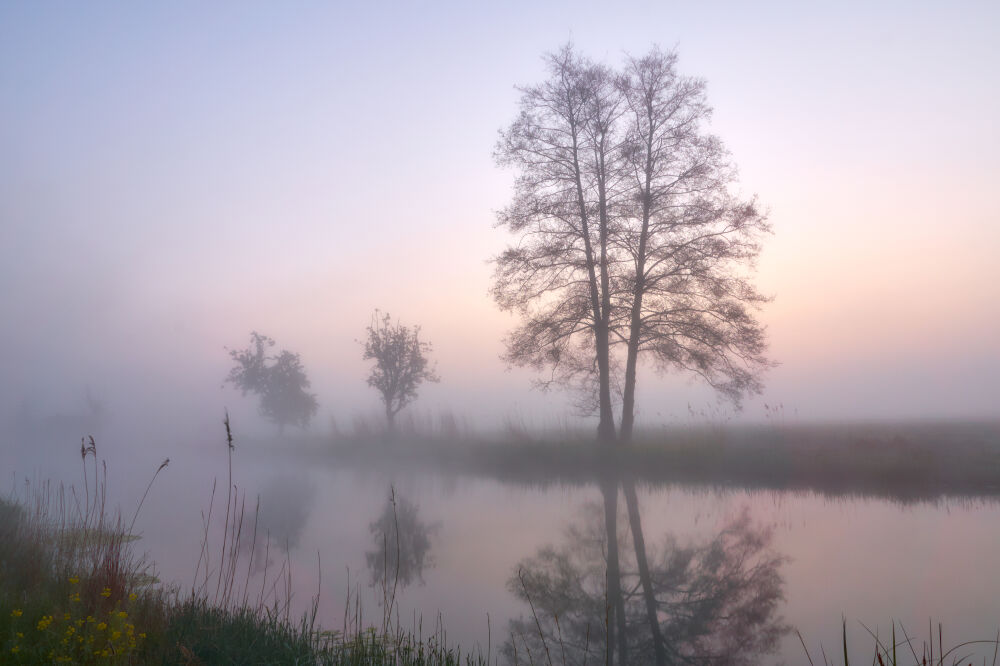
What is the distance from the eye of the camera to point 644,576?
20.1 ft

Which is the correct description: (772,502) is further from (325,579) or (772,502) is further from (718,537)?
(325,579)

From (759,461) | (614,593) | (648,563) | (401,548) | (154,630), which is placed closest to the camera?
(154,630)

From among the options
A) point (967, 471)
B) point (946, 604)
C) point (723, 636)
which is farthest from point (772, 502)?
point (723, 636)

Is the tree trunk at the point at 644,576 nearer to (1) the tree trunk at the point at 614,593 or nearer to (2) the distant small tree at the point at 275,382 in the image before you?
(1) the tree trunk at the point at 614,593

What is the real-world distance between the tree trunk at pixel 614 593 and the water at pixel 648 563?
0.08m

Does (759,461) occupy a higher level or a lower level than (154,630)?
higher

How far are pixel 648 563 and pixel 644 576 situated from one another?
1.47ft

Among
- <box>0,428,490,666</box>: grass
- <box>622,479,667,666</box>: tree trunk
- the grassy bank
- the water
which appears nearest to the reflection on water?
the water

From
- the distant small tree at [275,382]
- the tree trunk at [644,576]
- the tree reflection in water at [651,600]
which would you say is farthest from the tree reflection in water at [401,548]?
the distant small tree at [275,382]

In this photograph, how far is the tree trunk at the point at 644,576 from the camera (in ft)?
14.5

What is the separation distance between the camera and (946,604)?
192 inches

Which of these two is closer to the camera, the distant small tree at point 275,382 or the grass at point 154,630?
the grass at point 154,630

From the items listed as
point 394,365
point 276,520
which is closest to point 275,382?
point 394,365

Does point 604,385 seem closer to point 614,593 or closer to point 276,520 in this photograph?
point 276,520
